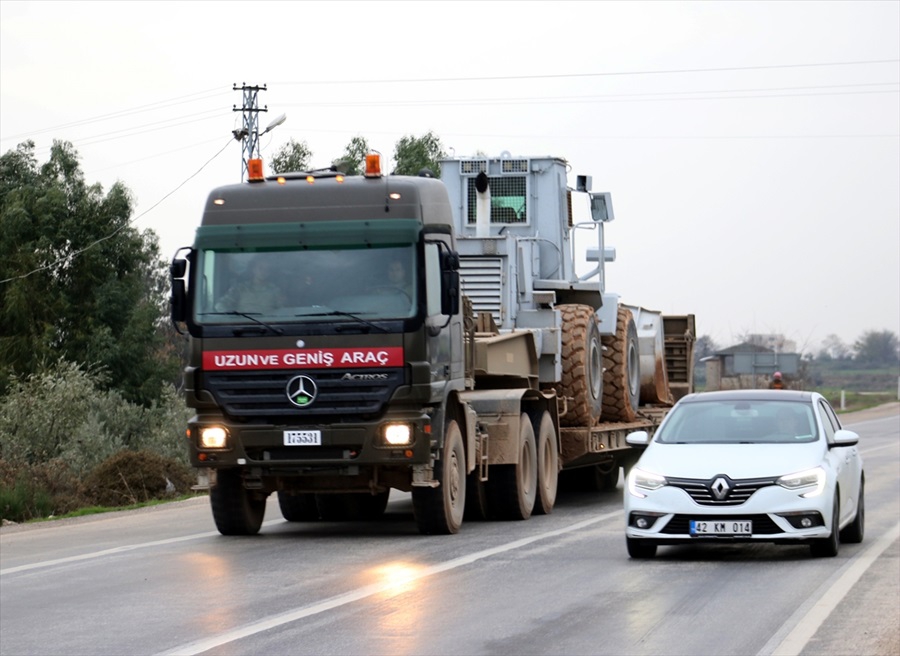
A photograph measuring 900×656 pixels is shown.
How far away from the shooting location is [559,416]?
1928 cm

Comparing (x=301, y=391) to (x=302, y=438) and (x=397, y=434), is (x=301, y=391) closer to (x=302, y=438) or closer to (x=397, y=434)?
(x=302, y=438)

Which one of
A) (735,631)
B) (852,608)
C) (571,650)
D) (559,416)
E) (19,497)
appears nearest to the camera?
(571,650)

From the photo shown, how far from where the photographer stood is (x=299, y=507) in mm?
18047

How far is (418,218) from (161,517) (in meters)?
6.50

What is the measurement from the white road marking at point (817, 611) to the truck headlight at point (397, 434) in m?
4.08

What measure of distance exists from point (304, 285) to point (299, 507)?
13.9 ft

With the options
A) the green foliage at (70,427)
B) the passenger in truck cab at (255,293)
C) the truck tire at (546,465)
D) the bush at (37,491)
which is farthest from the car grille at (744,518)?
the green foliage at (70,427)

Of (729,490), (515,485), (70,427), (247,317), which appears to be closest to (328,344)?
(247,317)

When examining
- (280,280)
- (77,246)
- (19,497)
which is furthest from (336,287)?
(77,246)

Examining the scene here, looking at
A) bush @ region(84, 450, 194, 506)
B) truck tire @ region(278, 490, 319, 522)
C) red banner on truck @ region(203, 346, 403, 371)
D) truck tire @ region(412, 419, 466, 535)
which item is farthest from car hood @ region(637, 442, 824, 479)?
bush @ region(84, 450, 194, 506)

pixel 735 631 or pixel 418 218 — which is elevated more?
pixel 418 218

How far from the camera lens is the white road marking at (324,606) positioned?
8.95 m

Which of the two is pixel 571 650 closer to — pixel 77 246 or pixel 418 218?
pixel 418 218

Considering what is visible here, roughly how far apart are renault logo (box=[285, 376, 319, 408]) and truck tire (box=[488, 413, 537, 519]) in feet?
10.9
